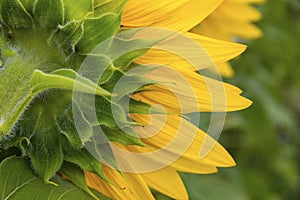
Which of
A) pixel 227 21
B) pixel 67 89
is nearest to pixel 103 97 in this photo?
pixel 67 89

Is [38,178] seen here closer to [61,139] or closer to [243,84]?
[61,139]

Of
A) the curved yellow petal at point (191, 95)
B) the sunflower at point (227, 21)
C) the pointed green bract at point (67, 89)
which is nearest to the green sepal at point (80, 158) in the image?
the pointed green bract at point (67, 89)

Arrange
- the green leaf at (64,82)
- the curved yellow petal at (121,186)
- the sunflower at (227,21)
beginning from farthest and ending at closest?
the sunflower at (227,21) < the curved yellow petal at (121,186) < the green leaf at (64,82)

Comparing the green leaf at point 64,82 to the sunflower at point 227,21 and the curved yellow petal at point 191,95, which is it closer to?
the curved yellow petal at point 191,95

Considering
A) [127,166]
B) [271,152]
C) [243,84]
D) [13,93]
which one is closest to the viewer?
[13,93]

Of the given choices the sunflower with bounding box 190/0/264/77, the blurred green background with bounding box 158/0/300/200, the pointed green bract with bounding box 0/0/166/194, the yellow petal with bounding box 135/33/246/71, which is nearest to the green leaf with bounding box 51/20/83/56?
the pointed green bract with bounding box 0/0/166/194

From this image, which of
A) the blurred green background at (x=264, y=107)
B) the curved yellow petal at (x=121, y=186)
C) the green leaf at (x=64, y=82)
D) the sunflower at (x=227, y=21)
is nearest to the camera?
the green leaf at (x=64, y=82)

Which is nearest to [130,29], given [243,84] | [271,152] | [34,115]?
[34,115]

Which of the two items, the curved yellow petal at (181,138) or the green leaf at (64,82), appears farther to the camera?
the curved yellow petal at (181,138)
